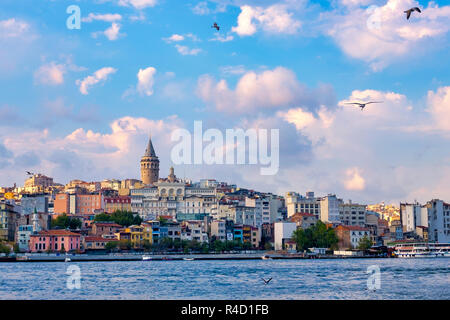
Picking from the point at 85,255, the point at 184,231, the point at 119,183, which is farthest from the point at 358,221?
the point at 119,183

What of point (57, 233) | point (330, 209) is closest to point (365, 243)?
point (330, 209)

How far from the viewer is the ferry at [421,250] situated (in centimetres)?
5603

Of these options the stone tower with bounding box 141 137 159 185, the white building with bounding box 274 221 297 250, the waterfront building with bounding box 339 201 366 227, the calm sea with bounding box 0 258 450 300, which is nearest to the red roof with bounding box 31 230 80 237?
the white building with bounding box 274 221 297 250

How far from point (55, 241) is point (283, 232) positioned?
1745 cm

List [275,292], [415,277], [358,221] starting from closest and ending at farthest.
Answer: [275,292]
[415,277]
[358,221]

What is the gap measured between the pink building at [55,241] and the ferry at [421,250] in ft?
76.1

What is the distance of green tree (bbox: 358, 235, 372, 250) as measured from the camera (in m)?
57.1

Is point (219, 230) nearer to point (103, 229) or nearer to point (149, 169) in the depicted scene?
point (103, 229)

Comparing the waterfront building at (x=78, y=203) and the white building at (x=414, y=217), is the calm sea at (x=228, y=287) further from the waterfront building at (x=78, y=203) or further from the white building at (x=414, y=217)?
the waterfront building at (x=78, y=203)

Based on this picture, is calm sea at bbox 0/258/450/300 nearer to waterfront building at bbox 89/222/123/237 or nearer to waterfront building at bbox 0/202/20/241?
waterfront building at bbox 89/222/123/237

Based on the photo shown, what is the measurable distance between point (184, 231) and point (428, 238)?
2143 centimetres

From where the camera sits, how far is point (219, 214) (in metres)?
70.4

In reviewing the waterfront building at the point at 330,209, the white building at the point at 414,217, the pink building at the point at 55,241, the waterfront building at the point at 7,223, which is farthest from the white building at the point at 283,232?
the waterfront building at the point at 7,223
